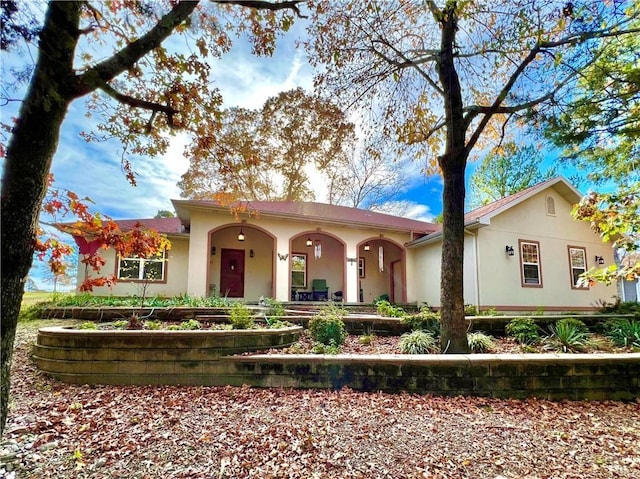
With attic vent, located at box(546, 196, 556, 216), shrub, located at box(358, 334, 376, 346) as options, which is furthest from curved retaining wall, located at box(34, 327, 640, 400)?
attic vent, located at box(546, 196, 556, 216)

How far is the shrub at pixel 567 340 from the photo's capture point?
526 cm

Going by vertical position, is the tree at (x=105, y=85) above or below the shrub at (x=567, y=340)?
above

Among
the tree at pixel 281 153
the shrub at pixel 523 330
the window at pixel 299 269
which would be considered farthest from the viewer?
the tree at pixel 281 153

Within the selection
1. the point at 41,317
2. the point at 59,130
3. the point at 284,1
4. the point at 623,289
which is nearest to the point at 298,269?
the point at 41,317

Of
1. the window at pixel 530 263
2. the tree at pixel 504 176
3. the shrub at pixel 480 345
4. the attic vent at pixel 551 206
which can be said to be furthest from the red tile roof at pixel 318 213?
the tree at pixel 504 176

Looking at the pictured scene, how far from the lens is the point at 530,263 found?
37.6ft

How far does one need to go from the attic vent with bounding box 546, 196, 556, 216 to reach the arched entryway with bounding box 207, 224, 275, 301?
1035 centimetres

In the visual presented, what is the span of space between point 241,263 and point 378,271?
20.1 ft

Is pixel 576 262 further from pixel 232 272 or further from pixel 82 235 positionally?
pixel 82 235

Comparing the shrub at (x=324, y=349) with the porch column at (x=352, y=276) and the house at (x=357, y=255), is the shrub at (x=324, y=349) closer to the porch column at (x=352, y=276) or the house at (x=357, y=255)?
the house at (x=357, y=255)

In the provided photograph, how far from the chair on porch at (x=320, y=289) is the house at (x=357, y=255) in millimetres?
43

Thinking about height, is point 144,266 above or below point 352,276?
above

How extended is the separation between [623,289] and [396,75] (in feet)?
53.0

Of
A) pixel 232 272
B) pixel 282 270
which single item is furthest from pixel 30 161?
pixel 232 272
